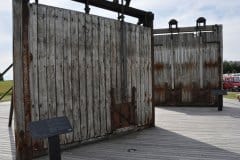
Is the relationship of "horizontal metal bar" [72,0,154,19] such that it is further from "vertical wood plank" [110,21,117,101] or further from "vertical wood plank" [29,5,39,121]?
"vertical wood plank" [29,5,39,121]

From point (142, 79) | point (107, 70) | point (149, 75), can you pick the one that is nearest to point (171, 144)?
point (107, 70)

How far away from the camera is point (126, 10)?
31.3 ft

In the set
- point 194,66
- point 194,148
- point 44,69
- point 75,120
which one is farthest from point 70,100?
point 194,66

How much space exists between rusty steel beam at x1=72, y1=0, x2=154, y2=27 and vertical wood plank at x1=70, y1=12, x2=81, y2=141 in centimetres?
76

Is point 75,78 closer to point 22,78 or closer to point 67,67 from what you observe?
point 67,67

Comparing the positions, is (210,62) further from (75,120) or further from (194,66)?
(75,120)

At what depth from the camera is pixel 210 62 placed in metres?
15.2

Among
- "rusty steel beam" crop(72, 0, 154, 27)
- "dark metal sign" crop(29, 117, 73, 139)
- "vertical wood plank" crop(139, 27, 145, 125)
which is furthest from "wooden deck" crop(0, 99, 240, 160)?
"rusty steel beam" crop(72, 0, 154, 27)

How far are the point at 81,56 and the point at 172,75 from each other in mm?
8607

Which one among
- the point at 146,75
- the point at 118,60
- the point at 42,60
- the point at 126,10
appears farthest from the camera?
the point at 146,75

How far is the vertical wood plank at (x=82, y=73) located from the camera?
7.86 m

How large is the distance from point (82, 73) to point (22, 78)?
1599 millimetres

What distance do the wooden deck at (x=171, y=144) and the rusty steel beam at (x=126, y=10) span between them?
113 inches

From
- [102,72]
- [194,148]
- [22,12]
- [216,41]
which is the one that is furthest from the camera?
[216,41]
